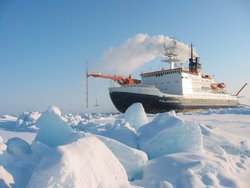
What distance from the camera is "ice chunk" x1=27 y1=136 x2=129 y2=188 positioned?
2393 millimetres

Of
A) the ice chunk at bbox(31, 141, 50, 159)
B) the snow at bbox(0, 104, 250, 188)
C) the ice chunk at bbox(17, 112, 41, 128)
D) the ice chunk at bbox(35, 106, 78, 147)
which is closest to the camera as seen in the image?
the snow at bbox(0, 104, 250, 188)

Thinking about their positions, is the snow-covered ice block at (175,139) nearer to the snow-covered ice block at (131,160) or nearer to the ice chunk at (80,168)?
the snow-covered ice block at (131,160)

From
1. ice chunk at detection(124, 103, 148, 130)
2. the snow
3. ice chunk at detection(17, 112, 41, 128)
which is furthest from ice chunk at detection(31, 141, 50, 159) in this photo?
ice chunk at detection(17, 112, 41, 128)

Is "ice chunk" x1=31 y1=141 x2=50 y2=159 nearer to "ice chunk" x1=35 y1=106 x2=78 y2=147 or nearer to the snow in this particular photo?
the snow

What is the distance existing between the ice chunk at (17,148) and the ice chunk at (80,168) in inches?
34.7

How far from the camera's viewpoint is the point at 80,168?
8.43 feet

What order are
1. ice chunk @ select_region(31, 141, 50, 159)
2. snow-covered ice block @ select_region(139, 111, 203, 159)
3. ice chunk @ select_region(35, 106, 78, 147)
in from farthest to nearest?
1. snow-covered ice block @ select_region(139, 111, 203, 159)
2. ice chunk @ select_region(35, 106, 78, 147)
3. ice chunk @ select_region(31, 141, 50, 159)

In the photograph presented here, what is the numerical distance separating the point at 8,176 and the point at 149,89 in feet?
80.8

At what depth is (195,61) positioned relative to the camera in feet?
117

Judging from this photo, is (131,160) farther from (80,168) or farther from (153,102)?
(153,102)

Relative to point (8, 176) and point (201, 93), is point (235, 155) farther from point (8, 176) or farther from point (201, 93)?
point (201, 93)

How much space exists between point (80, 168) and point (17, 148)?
1.19 m

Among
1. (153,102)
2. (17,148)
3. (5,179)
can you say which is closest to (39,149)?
(17,148)

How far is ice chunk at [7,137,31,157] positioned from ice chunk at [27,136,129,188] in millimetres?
881
